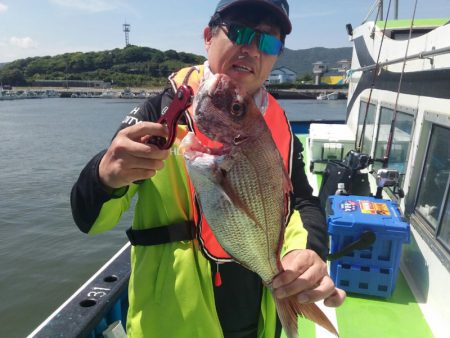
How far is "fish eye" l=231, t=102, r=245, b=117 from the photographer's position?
1155mm

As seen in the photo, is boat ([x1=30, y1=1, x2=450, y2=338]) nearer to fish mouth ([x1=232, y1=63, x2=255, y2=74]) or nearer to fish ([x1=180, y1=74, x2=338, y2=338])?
fish ([x1=180, y1=74, x2=338, y2=338])

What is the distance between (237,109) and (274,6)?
0.64 meters

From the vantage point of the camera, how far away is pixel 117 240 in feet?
31.2

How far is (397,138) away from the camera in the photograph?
508 centimetres

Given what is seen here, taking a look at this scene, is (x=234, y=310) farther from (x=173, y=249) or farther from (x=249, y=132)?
(x=249, y=132)

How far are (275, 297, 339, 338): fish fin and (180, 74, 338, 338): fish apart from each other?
0.20 m

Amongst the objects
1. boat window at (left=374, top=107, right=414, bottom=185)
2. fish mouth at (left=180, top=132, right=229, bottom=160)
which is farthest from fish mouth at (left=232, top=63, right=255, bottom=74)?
boat window at (left=374, top=107, right=414, bottom=185)

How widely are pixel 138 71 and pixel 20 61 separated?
55218mm

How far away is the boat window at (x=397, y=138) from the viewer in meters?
4.59

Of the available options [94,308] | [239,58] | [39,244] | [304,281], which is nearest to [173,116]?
[239,58]

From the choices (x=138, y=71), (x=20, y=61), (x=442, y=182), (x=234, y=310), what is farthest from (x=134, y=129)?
(x=20, y=61)

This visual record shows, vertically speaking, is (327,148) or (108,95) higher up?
(327,148)

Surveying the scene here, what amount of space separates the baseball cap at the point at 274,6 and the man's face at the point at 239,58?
59 millimetres

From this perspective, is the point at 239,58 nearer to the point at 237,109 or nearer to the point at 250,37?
the point at 250,37
